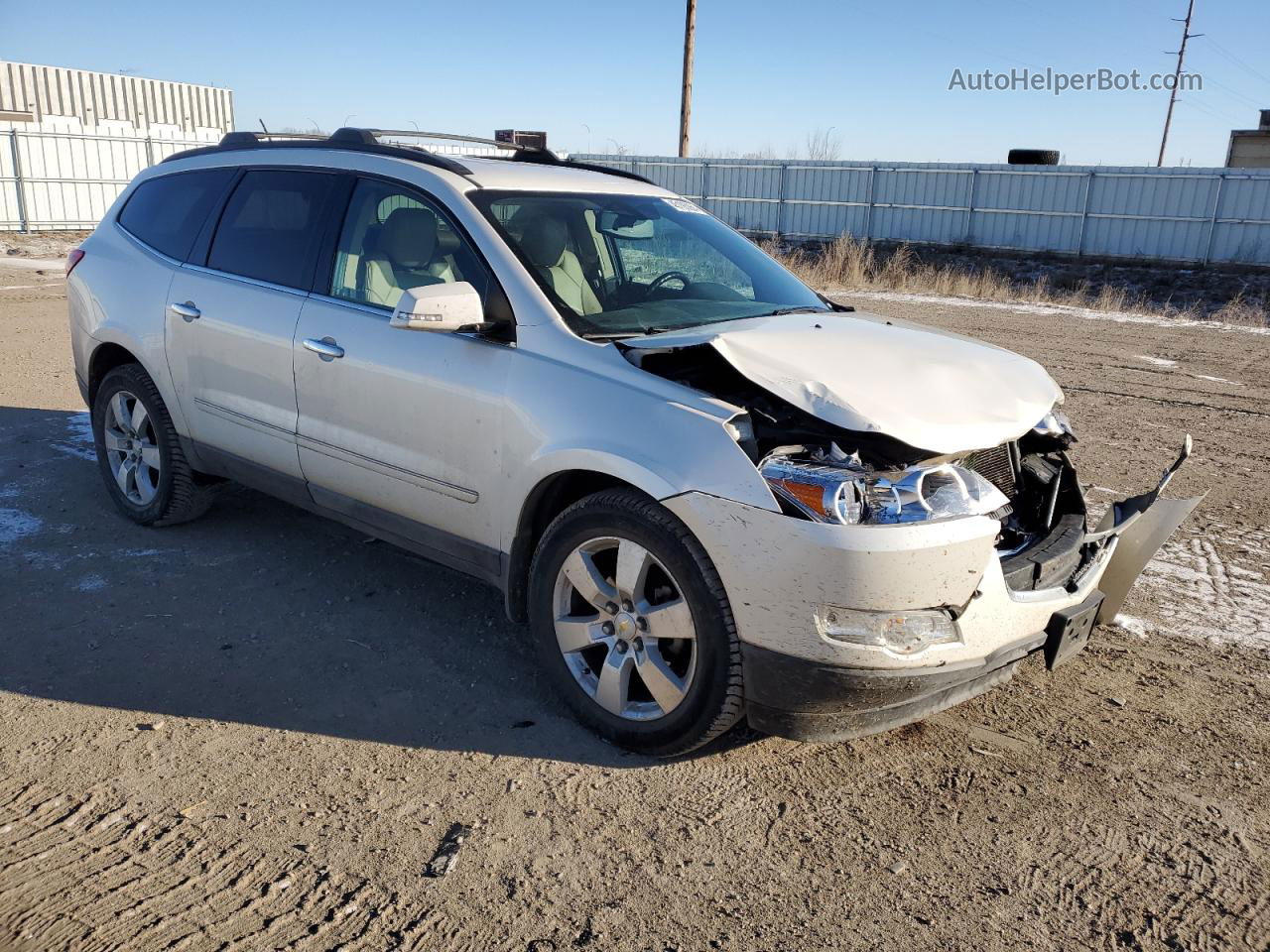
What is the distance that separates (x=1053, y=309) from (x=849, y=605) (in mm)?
14109

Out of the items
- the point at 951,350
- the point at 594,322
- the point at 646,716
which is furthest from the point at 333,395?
the point at 951,350

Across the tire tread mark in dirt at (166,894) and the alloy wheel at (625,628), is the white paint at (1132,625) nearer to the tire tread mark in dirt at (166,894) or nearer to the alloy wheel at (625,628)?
the alloy wheel at (625,628)

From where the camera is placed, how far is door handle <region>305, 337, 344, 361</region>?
409 centimetres

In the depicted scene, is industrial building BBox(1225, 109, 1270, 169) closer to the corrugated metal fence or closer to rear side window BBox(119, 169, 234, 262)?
the corrugated metal fence

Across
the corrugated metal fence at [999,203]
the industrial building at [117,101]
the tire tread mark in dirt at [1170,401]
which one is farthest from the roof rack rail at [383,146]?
the industrial building at [117,101]

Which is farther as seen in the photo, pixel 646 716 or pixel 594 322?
pixel 594 322

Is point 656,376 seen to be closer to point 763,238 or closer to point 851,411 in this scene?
point 851,411

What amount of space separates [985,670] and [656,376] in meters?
1.38

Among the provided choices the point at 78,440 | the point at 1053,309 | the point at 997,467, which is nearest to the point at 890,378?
the point at 997,467

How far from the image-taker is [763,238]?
28.6m

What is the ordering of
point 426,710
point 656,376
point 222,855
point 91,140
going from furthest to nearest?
point 91,140 < point 426,710 < point 656,376 < point 222,855

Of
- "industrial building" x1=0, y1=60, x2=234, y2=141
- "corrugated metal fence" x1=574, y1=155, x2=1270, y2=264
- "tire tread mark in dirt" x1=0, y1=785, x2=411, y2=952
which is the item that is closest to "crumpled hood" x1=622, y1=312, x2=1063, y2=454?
"tire tread mark in dirt" x1=0, y1=785, x2=411, y2=952

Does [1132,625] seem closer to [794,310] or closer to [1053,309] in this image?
[794,310]

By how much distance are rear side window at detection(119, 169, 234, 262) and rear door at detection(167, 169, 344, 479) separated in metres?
0.18
